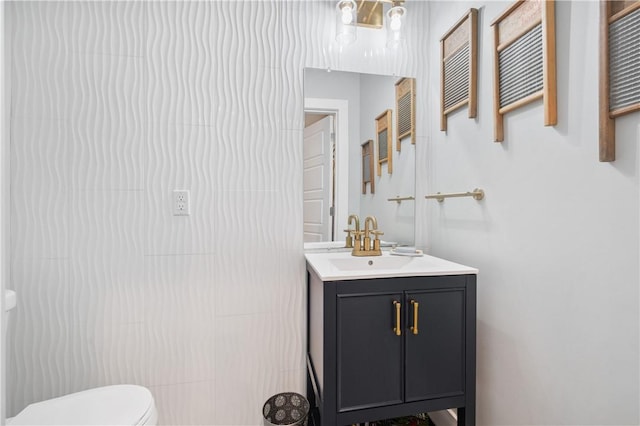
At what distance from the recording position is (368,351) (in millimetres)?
1298

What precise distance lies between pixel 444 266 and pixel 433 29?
50.1 inches

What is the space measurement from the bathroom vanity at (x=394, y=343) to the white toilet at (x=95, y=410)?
654mm

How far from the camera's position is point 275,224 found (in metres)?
1.68

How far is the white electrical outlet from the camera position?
157cm

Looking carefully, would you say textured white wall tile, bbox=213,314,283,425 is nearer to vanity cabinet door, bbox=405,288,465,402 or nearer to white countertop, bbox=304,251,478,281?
white countertop, bbox=304,251,478,281

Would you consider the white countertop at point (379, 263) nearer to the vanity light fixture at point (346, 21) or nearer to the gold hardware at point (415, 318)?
the gold hardware at point (415, 318)

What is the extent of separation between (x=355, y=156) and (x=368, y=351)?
37.5 inches

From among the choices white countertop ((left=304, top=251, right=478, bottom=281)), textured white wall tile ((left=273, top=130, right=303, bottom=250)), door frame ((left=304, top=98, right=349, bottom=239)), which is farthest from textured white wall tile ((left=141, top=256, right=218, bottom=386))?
door frame ((left=304, top=98, right=349, bottom=239))

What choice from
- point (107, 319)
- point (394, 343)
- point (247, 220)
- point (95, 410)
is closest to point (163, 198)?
point (247, 220)

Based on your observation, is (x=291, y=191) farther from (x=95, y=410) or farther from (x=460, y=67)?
(x=95, y=410)

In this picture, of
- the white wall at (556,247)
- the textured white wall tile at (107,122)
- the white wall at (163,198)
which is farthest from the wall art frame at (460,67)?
the textured white wall tile at (107,122)

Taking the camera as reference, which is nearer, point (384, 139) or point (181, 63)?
point (181, 63)

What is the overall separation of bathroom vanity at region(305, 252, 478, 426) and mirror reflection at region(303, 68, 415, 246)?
46 cm

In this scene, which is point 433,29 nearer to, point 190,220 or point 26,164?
point 190,220
